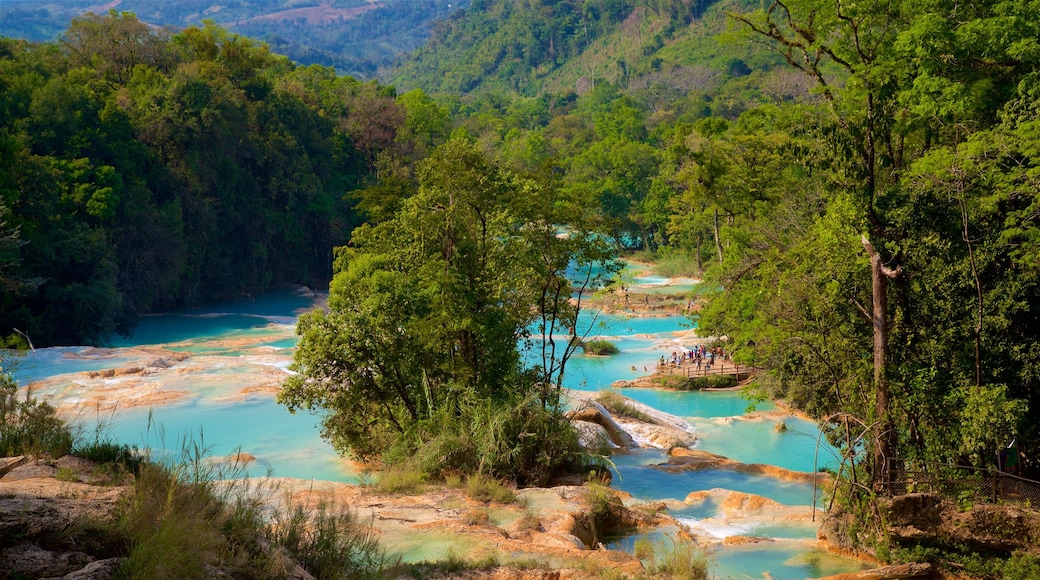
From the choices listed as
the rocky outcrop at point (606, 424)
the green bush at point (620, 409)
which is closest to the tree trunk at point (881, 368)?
the rocky outcrop at point (606, 424)

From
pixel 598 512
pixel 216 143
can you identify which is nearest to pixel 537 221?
pixel 598 512

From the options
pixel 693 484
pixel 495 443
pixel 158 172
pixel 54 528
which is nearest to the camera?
pixel 54 528

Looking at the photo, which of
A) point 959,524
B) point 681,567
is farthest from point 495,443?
point 959,524

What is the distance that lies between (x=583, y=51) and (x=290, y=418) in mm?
143878

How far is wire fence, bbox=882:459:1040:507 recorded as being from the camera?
10.2 meters

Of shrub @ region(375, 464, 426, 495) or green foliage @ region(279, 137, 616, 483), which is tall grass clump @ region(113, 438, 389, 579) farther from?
green foliage @ region(279, 137, 616, 483)

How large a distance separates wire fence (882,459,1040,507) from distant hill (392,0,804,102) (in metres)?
95.7

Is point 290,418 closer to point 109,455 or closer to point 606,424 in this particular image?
point 606,424

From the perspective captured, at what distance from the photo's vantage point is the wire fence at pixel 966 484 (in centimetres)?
1016

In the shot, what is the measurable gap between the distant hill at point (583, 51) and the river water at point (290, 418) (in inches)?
3209

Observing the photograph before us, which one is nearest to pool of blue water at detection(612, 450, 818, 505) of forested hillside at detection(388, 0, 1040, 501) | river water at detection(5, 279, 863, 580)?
river water at detection(5, 279, 863, 580)

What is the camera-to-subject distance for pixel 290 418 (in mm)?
20953

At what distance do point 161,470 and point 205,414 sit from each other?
15.4m

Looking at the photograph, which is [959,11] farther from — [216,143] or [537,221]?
[216,143]
